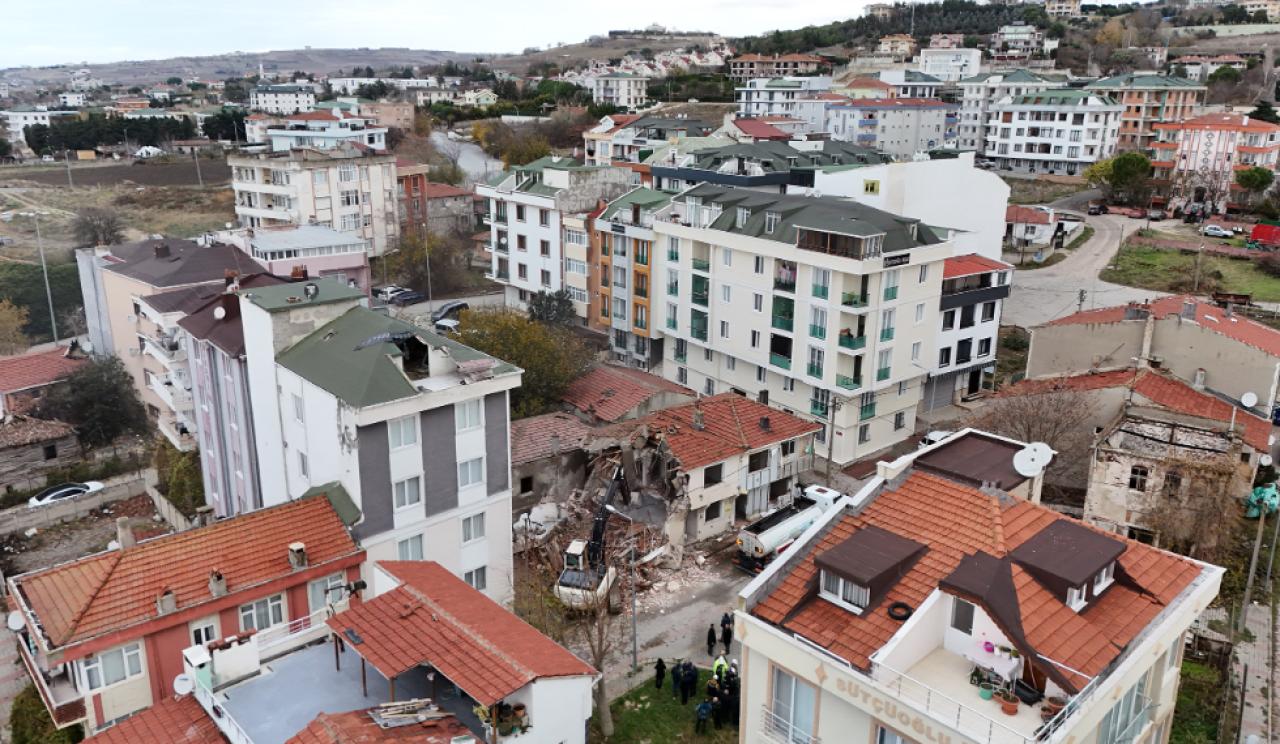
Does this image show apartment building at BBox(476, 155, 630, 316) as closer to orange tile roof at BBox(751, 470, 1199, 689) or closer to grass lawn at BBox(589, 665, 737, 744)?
grass lawn at BBox(589, 665, 737, 744)

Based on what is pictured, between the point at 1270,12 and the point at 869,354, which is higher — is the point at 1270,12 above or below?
above

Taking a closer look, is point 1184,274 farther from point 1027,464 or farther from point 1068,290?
point 1027,464

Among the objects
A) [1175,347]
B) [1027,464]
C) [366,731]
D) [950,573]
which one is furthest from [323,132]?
[950,573]

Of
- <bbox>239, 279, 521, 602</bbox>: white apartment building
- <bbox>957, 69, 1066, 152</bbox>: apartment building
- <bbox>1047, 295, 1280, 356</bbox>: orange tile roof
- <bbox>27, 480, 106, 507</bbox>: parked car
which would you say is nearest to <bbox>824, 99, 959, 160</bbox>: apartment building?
<bbox>957, 69, 1066, 152</bbox>: apartment building

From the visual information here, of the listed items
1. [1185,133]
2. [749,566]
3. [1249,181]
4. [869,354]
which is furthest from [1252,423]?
[1185,133]

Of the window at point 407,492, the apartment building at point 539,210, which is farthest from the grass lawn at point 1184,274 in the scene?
the window at point 407,492

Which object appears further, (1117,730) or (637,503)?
(637,503)

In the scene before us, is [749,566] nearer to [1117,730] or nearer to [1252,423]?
[1117,730]
